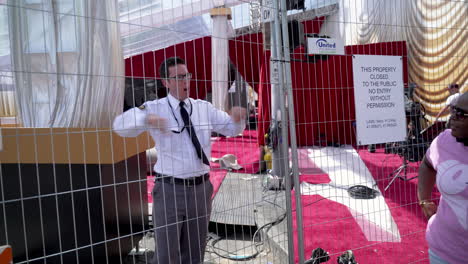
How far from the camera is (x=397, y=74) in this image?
2.46 meters

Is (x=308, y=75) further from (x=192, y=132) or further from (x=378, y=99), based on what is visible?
(x=192, y=132)


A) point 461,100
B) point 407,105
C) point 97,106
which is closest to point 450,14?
point 407,105

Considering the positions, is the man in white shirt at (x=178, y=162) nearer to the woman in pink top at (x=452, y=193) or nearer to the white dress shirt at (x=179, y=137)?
the white dress shirt at (x=179, y=137)

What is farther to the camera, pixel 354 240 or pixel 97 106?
pixel 354 240

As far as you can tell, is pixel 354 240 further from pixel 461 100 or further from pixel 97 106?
pixel 97 106

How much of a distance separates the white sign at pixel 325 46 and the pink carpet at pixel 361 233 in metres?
0.99

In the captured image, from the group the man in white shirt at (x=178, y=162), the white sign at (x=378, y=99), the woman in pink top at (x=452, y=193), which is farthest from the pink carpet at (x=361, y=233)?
the man in white shirt at (x=178, y=162)

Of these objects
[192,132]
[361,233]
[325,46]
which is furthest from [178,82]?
[361,233]

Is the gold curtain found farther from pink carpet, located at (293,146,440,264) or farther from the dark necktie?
the dark necktie

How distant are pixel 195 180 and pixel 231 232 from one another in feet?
6.01

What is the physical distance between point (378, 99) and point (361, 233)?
170 cm

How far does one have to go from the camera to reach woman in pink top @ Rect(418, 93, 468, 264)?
166 centimetres

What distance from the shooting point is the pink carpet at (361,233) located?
302 cm

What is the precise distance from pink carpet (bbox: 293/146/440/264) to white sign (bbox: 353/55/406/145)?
1.27 ft
